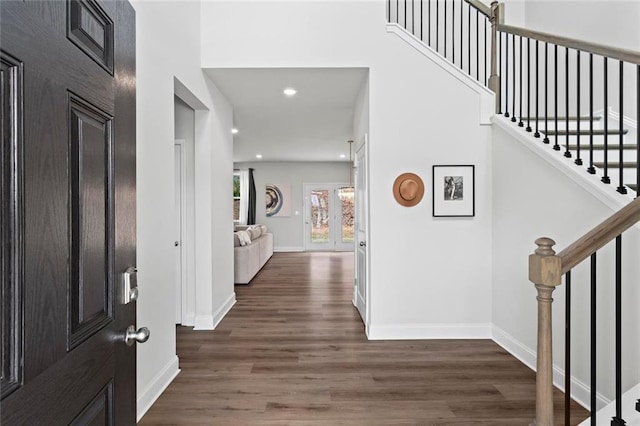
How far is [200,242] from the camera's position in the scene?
387cm

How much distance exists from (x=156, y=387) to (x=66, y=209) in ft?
7.10

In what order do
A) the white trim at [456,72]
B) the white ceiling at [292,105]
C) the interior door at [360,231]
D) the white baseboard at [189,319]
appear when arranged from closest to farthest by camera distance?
the white trim at [456,72], the white ceiling at [292,105], the white baseboard at [189,319], the interior door at [360,231]

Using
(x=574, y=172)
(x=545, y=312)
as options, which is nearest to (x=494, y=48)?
(x=574, y=172)

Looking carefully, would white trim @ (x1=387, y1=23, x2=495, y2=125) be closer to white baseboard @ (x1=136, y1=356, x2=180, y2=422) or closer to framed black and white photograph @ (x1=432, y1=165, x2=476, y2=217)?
framed black and white photograph @ (x1=432, y1=165, x2=476, y2=217)

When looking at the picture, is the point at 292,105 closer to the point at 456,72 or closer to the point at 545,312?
the point at 456,72

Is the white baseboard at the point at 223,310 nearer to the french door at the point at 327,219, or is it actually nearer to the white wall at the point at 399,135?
the white wall at the point at 399,135

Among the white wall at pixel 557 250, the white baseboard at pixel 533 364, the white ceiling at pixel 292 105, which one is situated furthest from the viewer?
the white ceiling at pixel 292 105

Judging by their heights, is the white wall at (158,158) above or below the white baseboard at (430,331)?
above

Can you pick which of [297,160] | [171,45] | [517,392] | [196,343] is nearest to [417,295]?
[517,392]

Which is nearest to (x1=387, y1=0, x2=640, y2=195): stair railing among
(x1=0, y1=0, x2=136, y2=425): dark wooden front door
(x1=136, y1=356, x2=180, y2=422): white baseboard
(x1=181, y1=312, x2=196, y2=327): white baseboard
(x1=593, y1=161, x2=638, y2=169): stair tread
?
(x1=593, y1=161, x2=638, y2=169): stair tread

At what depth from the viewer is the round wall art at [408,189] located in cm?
350

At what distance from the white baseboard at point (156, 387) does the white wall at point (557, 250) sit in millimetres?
2690

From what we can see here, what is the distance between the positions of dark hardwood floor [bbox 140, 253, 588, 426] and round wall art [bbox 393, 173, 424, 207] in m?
1.29

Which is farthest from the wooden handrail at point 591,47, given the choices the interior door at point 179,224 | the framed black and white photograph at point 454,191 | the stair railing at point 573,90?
the interior door at point 179,224
